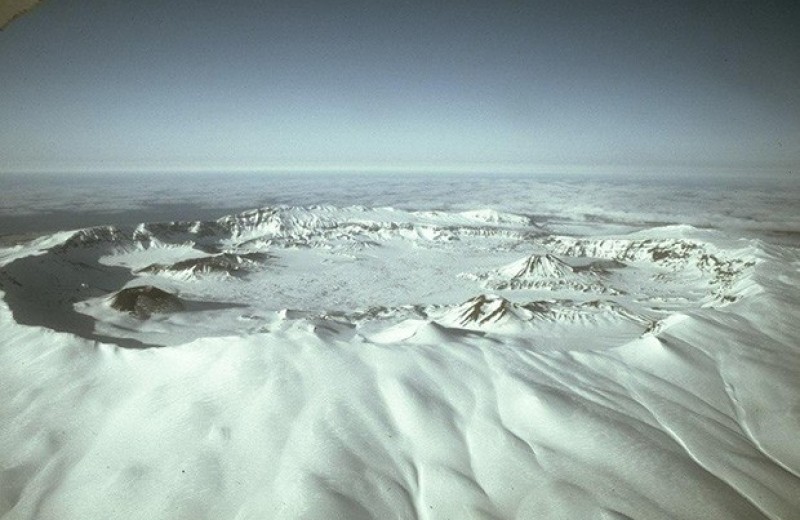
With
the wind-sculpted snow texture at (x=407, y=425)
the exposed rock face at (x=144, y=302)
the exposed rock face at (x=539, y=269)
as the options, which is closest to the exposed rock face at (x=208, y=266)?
the exposed rock face at (x=144, y=302)

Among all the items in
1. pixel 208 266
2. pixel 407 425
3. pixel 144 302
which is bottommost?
pixel 208 266

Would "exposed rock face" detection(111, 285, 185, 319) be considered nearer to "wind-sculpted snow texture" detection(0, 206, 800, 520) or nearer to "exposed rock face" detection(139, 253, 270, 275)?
"exposed rock face" detection(139, 253, 270, 275)

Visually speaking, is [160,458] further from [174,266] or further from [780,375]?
[174,266]

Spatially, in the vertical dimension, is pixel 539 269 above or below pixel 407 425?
below

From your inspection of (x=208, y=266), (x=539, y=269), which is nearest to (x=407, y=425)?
(x=539, y=269)

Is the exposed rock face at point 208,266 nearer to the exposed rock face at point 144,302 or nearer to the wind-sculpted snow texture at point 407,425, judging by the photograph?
the exposed rock face at point 144,302

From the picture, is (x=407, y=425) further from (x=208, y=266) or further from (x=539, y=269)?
(x=208, y=266)

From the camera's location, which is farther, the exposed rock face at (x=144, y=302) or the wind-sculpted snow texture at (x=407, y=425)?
the exposed rock face at (x=144, y=302)

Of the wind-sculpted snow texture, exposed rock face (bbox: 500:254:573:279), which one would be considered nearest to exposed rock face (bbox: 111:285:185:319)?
the wind-sculpted snow texture
